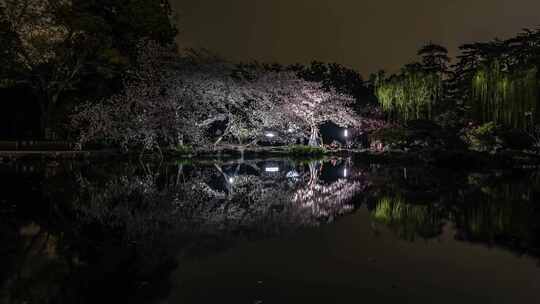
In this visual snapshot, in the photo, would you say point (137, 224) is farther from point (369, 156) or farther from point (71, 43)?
point (369, 156)

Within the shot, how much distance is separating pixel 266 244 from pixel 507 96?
2323cm

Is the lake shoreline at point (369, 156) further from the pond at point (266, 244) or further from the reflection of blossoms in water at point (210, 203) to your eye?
the pond at point (266, 244)

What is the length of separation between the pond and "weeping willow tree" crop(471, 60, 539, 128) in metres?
12.8

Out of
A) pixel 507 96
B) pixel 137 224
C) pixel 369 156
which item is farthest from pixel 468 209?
pixel 369 156

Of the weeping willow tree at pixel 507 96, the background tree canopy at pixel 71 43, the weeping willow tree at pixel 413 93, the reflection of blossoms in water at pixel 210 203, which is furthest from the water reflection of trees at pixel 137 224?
the weeping willow tree at pixel 413 93

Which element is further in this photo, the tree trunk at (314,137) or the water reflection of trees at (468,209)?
the tree trunk at (314,137)

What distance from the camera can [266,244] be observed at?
26.4 feet

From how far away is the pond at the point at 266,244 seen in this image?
18.7 ft

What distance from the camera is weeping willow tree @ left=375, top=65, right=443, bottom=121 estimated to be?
3584cm

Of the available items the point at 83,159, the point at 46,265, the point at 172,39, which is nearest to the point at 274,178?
the point at 83,159

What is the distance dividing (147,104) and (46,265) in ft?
66.7

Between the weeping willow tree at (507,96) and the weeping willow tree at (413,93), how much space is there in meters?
6.39

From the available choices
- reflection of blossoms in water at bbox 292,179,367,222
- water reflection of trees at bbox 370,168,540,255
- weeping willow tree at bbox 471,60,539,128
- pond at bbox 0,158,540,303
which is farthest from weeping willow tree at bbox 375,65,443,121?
pond at bbox 0,158,540,303

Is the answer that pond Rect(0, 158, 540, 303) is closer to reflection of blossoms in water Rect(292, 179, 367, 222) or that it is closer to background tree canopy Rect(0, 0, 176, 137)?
reflection of blossoms in water Rect(292, 179, 367, 222)
